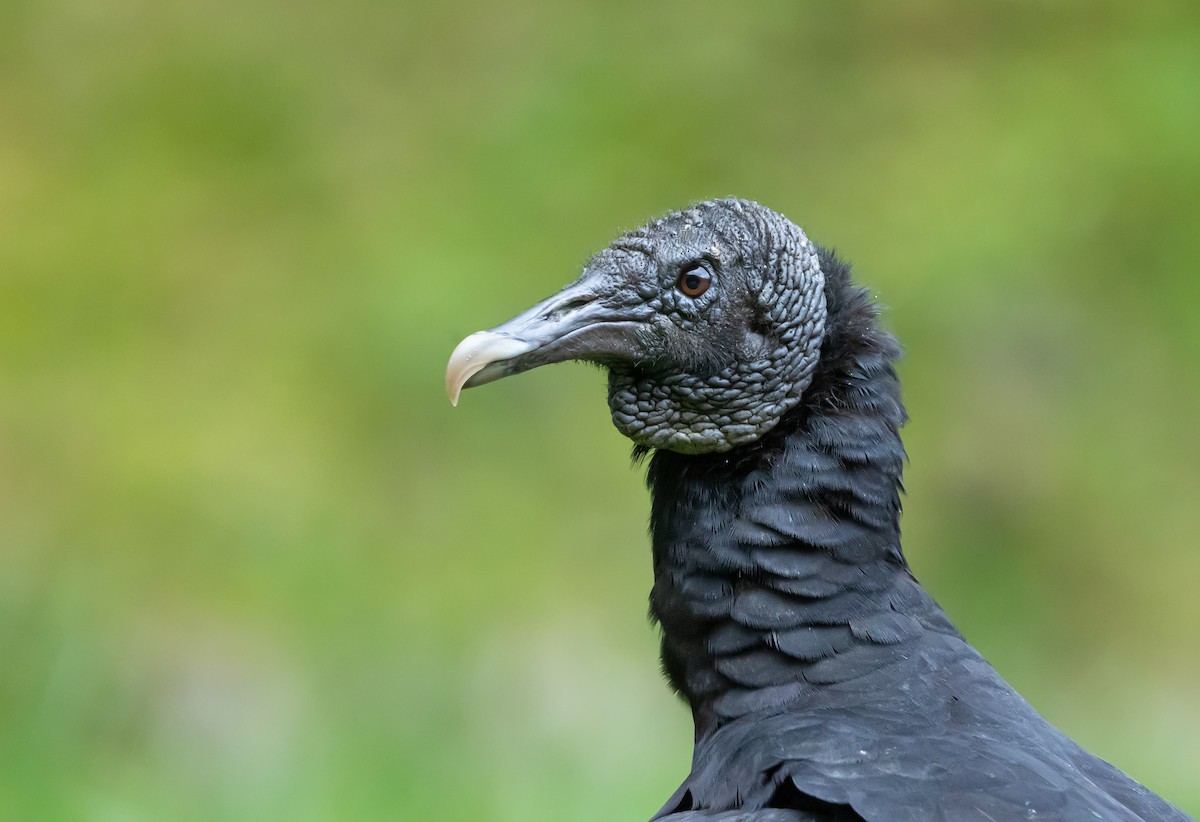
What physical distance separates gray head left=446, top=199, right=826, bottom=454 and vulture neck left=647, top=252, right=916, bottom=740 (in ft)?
0.20

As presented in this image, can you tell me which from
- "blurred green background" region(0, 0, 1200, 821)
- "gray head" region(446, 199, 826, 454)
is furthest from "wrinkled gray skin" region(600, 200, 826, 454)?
"blurred green background" region(0, 0, 1200, 821)

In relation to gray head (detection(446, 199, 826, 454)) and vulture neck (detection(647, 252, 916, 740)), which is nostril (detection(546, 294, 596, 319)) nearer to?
gray head (detection(446, 199, 826, 454))

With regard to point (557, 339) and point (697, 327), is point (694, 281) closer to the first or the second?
point (697, 327)

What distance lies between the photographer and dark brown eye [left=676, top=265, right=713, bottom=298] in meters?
2.69

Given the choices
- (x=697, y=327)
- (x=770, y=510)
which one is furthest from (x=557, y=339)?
(x=770, y=510)

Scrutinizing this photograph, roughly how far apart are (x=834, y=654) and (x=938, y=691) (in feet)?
0.62

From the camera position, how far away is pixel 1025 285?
20.6 ft

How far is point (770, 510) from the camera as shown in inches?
101

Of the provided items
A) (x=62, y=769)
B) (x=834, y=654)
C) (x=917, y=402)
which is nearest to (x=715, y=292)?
(x=834, y=654)

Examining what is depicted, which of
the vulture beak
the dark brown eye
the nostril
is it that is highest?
the dark brown eye

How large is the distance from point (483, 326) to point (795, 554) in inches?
145

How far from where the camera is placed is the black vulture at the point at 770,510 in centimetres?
238

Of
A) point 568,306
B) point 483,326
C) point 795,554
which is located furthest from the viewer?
point 483,326

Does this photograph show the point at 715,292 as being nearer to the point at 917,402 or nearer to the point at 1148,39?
the point at 917,402
